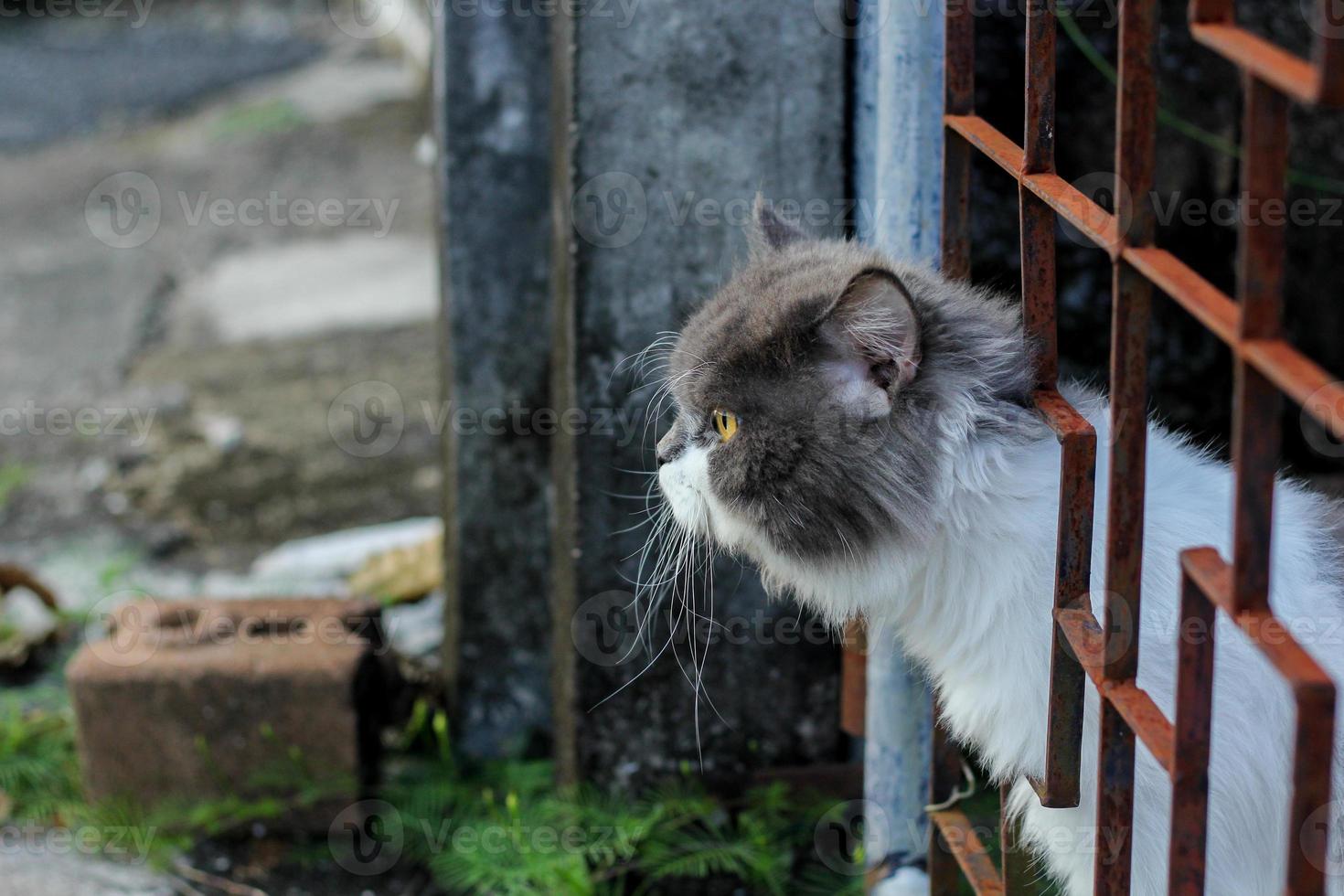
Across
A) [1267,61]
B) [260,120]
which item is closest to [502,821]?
[1267,61]

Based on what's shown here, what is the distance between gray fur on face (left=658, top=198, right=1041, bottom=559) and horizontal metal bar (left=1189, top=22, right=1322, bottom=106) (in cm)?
62

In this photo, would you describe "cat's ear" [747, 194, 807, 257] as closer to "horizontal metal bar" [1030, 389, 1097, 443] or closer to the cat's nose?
the cat's nose

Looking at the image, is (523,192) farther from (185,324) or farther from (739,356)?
(185,324)

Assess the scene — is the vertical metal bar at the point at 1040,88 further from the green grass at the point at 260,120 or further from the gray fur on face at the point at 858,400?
the green grass at the point at 260,120

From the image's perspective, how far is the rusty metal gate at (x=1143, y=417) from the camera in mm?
1188

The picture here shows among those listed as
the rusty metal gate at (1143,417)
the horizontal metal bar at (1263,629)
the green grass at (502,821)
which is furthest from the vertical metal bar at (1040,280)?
the green grass at (502,821)

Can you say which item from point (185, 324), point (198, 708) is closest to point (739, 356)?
point (198, 708)

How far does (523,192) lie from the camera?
341 centimetres

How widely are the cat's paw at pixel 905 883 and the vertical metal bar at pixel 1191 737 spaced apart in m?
1.25

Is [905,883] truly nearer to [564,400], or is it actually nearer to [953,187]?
[564,400]

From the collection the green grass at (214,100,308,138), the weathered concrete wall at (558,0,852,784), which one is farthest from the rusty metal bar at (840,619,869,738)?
the green grass at (214,100,308,138)

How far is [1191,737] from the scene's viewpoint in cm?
145

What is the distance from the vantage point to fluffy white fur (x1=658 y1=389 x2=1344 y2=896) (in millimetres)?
1812

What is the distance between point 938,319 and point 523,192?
1.67m
